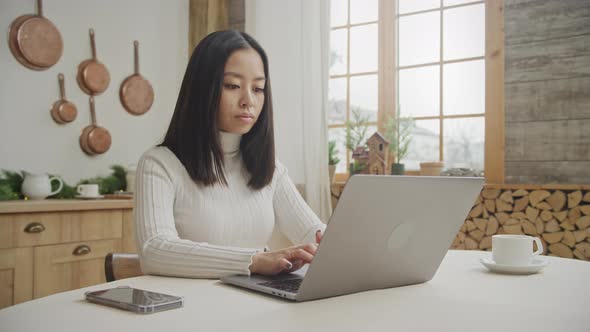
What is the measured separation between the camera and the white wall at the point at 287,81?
3.18 meters

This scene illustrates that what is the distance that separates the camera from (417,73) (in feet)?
10.5

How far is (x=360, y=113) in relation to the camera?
335 centimetres

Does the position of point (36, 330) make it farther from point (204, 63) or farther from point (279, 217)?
point (279, 217)

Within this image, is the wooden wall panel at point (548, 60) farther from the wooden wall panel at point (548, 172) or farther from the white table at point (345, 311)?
the white table at point (345, 311)

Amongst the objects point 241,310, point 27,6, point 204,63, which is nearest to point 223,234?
point 204,63

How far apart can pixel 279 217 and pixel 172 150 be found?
0.41 meters

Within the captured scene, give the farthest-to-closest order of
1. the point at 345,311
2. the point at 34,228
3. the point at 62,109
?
1. the point at 62,109
2. the point at 34,228
3. the point at 345,311

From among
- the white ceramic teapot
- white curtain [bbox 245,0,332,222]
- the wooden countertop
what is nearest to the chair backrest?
the wooden countertop

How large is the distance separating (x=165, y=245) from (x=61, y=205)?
4.69 ft

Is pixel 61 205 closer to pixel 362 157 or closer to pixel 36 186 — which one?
pixel 36 186

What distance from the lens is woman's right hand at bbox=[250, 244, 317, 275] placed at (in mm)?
1006

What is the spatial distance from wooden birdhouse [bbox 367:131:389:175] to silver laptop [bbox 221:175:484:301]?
6.25ft

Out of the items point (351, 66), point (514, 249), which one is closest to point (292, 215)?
point (514, 249)

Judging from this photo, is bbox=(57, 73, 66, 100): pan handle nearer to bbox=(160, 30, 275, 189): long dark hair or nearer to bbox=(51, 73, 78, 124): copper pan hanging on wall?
bbox=(51, 73, 78, 124): copper pan hanging on wall
